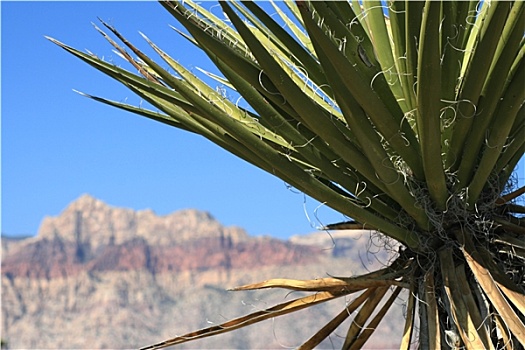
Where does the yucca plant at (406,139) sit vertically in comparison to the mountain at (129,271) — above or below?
below

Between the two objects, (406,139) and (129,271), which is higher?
(129,271)

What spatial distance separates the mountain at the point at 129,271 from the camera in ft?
279

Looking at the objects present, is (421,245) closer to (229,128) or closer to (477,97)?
(477,97)

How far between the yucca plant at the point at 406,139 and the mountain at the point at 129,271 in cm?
7062

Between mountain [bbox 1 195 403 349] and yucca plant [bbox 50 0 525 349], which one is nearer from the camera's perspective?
yucca plant [bbox 50 0 525 349]

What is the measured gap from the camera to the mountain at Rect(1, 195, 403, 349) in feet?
279

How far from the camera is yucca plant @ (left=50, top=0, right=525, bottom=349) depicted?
1.92 meters

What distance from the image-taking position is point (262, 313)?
7.56 ft

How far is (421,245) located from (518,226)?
0.83ft

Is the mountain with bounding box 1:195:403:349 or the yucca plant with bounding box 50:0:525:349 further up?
the mountain with bounding box 1:195:403:349

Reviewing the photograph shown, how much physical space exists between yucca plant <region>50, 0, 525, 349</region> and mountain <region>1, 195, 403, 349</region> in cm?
7062

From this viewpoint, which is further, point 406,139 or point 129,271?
point 129,271

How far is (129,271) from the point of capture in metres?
102

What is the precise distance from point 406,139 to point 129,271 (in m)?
101
